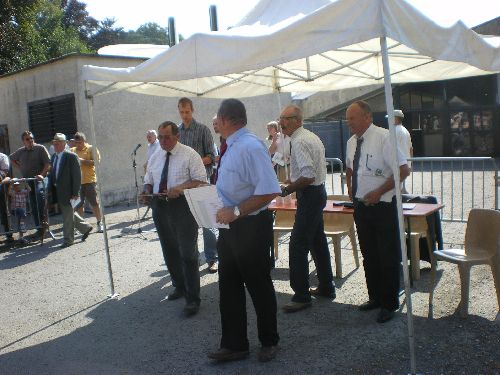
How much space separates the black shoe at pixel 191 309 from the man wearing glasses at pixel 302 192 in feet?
2.89

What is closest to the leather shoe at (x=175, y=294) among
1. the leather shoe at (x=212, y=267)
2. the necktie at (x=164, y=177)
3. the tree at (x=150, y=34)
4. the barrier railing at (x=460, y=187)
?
the leather shoe at (x=212, y=267)

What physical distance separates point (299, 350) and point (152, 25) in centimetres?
7832

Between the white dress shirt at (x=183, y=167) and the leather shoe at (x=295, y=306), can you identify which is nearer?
the leather shoe at (x=295, y=306)

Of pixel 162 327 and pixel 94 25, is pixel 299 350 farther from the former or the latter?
pixel 94 25

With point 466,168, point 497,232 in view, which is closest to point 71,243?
point 497,232

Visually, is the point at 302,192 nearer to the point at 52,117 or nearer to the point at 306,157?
the point at 306,157

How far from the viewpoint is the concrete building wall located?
1276cm

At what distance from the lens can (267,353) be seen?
4.13 metres

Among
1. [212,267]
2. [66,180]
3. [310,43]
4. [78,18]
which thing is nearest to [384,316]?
[310,43]

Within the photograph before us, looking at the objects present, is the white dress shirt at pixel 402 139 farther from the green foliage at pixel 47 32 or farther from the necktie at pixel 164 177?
the green foliage at pixel 47 32

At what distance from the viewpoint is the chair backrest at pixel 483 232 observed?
468cm

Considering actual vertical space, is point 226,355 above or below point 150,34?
below

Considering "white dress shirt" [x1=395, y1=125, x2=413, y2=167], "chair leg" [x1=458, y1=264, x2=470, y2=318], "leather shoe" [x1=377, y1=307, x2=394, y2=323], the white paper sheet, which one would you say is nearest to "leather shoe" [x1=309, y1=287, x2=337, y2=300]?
"leather shoe" [x1=377, y1=307, x2=394, y2=323]

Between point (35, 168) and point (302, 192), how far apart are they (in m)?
6.64
